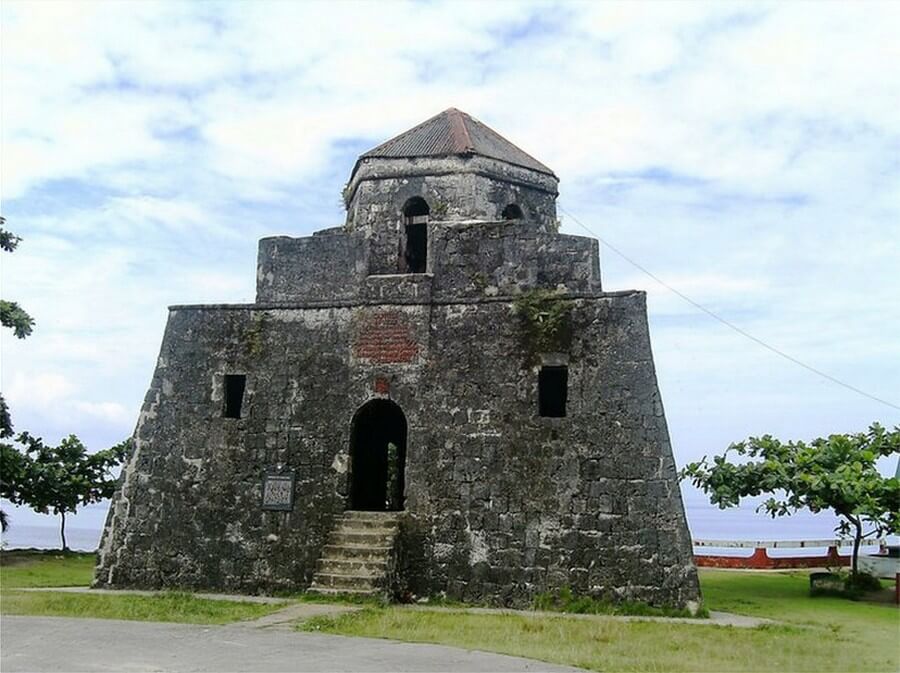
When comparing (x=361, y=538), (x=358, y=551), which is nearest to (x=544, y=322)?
(x=361, y=538)

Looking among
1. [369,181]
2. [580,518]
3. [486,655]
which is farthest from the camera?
[369,181]

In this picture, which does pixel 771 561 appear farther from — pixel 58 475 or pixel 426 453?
pixel 58 475

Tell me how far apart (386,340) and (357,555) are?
3.21m

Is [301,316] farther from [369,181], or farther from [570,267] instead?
[570,267]

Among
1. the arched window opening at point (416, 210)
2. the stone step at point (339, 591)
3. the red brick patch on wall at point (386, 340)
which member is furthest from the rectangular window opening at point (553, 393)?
the stone step at point (339, 591)

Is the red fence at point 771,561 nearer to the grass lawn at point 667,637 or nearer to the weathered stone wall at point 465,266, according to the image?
the grass lawn at point 667,637

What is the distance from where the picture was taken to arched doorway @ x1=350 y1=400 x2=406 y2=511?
16438mm

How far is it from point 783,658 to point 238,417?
8.80 m

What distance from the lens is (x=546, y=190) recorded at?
1628cm

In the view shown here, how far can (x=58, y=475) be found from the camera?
19.8 meters

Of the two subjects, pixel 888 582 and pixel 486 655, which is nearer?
pixel 486 655

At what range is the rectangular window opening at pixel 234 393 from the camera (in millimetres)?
14742

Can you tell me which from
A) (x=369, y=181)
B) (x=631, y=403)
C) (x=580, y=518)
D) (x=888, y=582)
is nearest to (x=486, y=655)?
(x=580, y=518)

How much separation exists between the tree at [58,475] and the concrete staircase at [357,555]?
7.65m
